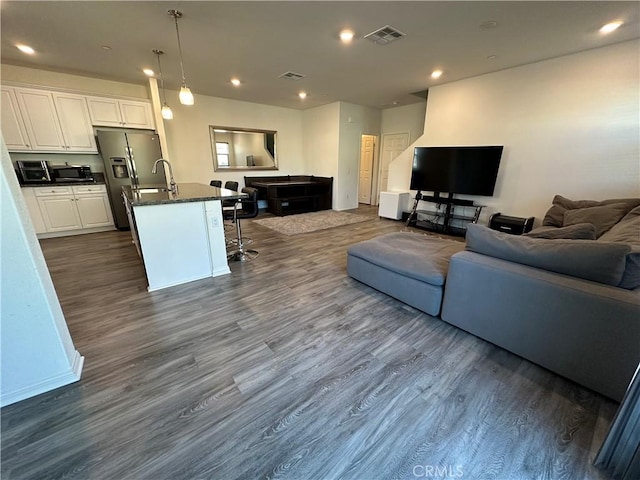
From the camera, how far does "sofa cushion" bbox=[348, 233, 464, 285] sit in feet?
7.50

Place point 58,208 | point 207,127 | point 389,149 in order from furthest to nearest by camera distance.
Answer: point 389,149 < point 207,127 < point 58,208

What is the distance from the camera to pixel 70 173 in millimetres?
4535

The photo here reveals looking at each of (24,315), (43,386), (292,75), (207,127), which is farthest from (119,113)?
(43,386)

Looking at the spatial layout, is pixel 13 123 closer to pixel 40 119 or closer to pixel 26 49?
pixel 40 119

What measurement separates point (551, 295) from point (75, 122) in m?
7.03

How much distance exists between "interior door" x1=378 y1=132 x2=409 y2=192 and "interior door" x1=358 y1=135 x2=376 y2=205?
1.09ft

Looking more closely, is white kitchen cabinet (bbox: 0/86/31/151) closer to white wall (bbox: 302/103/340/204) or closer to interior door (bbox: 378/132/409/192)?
white wall (bbox: 302/103/340/204)

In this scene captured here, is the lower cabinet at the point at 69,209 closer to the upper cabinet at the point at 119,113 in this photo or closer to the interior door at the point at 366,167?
the upper cabinet at the point at 119,113

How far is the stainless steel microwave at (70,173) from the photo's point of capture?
4.45m

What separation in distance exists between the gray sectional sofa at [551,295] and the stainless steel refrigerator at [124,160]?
521cm

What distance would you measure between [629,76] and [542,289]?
389cm

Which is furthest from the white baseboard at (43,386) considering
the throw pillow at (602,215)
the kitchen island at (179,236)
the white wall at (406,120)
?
the white wall at (406,120)

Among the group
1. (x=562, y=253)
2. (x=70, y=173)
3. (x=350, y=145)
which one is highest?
(x=350, y=145)

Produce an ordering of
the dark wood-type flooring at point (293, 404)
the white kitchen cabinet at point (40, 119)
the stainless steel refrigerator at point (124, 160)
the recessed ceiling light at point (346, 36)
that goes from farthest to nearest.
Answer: the stainless steel refrigerator at point (124, 160) < the white kitchen cabinet at point (40, 119) < the recessed ceiling light at point (346, 36) < the dark wood-type flooring at point (293, 404)
